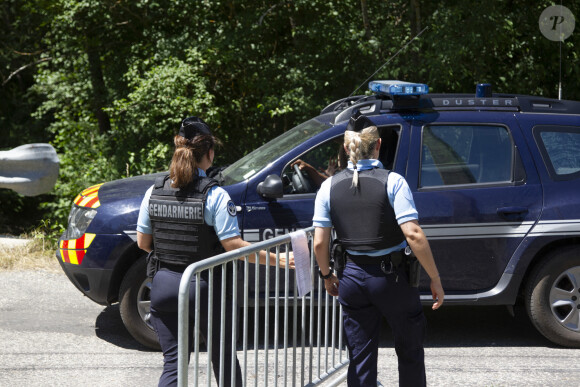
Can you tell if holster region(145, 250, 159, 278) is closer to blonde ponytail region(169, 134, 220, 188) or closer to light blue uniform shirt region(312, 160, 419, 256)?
blonde ponytail region(169, 134, 220, 188)

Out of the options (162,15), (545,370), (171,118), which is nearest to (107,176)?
(171,118)

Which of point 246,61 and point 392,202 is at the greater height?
point 246,61

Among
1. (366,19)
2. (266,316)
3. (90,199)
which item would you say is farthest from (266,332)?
(366,19)

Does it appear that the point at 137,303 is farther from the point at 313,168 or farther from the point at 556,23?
the point at 556,23

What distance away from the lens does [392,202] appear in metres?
3.98

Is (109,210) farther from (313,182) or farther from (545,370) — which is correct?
(545,370)

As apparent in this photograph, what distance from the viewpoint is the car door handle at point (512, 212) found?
19.5 feet

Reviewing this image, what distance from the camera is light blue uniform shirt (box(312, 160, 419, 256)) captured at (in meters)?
3.93

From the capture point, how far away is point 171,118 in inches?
404

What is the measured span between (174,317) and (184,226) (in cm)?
46

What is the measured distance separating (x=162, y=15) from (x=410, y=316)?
327 inches

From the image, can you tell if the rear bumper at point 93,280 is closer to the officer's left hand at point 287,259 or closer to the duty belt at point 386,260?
the officer's left hand at point 287,259

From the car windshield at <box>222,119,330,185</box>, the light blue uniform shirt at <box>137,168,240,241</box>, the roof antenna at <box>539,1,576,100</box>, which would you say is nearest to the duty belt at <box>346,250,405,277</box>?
the light blue uniform shirt at <box>137,168,240,241</box>

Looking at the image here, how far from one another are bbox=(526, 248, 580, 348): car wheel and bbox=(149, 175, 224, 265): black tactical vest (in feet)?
10.2
